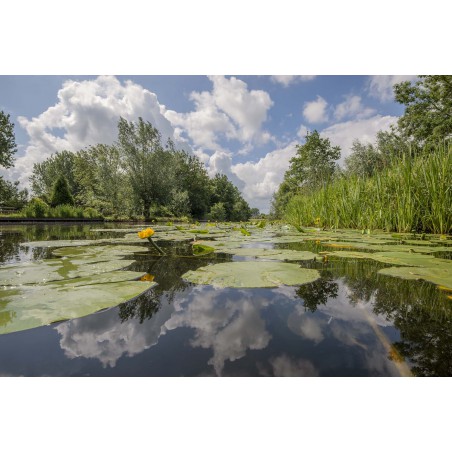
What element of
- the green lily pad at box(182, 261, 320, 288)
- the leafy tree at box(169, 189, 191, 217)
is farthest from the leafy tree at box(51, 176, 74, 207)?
the green lily pad at box(182, 261, 320, 288)

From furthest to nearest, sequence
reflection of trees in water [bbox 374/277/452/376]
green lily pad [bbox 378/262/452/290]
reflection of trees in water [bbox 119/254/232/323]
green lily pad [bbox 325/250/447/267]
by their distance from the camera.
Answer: green lily pad [bbox 325/250/447/267], green lily pad [bbox 378/262/452/290], reflection of trees in water [bbox 119/254/232/323], reflection of trees in water [bbox 374/277/452/376]

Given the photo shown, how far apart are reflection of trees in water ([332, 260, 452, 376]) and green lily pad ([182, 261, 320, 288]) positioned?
21 centimetres

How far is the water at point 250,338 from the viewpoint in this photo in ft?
1.56

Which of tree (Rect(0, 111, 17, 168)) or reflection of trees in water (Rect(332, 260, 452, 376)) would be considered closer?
reflection of trees in water (Rect(332, 260, 452, 376))

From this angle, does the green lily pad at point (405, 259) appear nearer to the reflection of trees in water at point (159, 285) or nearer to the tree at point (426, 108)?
the reflection of trees in water at point (159, 285)

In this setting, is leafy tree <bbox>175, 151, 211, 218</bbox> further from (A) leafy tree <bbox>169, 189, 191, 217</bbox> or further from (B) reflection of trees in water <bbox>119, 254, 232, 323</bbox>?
(B) reflection of trees in water <bbox>119, 254, 232, 323</bbox>

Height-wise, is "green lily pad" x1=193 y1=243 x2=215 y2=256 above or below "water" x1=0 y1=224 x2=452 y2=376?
Answer: above

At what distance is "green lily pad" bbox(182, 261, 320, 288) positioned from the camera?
1.02 meters

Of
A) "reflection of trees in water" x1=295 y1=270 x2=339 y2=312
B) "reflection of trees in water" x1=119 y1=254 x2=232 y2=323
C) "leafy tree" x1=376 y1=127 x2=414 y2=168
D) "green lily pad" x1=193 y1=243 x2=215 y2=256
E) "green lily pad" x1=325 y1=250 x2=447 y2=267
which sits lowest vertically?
"reflection of trees in water" x1=295 y1=270 x2=339 y2=312

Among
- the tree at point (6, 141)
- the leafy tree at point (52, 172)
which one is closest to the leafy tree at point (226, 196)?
the leafy tree at point (52, 172)
